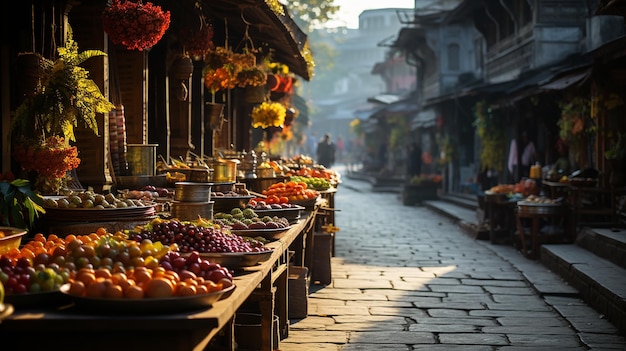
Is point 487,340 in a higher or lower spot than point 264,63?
lower

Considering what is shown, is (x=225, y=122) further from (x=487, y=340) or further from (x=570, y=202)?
(x=487, y=340)

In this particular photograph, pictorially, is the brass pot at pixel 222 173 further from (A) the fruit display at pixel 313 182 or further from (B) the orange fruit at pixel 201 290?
(B) the orange fruit at pixel 201 290

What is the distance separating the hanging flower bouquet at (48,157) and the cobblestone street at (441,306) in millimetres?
2381

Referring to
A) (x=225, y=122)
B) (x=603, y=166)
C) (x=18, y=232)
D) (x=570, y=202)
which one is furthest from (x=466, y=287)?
(x=225, y=122)

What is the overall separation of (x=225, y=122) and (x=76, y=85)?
36.1 feet

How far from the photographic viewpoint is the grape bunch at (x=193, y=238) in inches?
218

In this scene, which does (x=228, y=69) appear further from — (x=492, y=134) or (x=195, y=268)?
(x=492, y=134)

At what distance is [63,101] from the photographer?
6891mm

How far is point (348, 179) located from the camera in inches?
2007

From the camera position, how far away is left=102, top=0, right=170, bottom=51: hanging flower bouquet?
7906 millimetres

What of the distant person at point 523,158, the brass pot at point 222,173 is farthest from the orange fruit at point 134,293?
the distant person at point 523,158

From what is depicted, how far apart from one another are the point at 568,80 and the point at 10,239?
38.5 ft

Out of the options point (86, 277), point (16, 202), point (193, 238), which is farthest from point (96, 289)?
point (16, 202)

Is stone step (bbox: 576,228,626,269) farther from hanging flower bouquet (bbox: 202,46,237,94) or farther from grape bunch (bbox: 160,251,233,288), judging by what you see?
grape bunch (bbox: 160,251,233,288)
